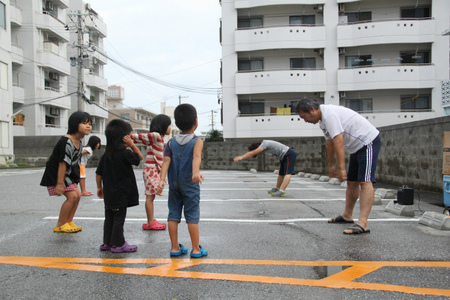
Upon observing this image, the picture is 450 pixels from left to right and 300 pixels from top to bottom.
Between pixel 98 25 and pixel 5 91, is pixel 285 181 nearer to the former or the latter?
pixel 5 91

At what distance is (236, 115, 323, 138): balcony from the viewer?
2286 centimetres

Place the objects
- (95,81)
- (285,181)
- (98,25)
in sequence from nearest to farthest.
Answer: (285,181) → (95,81) → (98,25)

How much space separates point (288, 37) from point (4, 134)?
18.8 meters

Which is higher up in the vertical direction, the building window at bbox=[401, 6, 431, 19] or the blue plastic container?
the building window at bbox=[401, 6, 431, 19]

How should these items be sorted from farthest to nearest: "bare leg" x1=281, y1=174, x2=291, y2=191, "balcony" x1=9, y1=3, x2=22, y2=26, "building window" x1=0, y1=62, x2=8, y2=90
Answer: "balcony" x1=9, y1=3, x2=22, y2=26, "building window" x1=0, y1=62, x2=8, y2=90, "bare leg" x1=281, y1=174, x2=291, y2=191

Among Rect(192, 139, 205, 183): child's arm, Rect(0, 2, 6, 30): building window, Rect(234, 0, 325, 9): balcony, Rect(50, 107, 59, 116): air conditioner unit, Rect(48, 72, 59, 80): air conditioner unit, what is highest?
Rect(234, 0, 325, 9): balcony

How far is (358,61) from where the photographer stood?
23.1 metres

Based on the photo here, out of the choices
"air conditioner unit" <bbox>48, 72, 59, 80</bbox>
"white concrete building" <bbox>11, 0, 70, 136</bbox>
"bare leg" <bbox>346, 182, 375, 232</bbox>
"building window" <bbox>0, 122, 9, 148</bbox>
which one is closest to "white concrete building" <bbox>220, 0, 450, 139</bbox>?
"building window" <bbox>0, 122, 9, 148</bbox>

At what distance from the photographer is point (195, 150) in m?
3.25

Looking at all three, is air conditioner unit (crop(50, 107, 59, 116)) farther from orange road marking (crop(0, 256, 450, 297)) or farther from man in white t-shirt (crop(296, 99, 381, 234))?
man in white t-shirt (crop(296, 99, 381, 234))

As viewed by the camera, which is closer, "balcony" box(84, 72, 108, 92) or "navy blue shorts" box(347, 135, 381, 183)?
"navy blue shorts" box(347, 135, 381, 183)

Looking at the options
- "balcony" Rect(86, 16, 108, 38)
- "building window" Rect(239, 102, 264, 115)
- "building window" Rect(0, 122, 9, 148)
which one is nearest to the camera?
"building window" Rect(0, 122, 9, 148)

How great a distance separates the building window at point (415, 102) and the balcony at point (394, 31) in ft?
11.9

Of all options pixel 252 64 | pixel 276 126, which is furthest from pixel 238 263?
pixel 252 64
